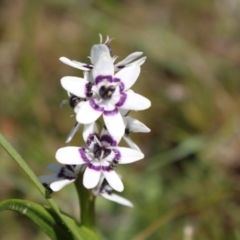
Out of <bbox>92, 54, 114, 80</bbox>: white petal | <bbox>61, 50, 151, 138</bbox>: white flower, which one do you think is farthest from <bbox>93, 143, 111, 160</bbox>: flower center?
<bbox>92, 54, 114, 80</bbox>: white petal

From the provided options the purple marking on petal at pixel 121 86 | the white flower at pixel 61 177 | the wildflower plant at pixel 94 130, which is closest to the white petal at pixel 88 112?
the wildflower plant at pixel 94 130

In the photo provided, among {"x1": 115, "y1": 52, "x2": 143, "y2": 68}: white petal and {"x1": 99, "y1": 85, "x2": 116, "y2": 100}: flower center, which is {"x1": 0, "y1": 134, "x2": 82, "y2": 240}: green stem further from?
{"x1": 115, "y1": 52, "x2": 143, "y2": 68}: white petal

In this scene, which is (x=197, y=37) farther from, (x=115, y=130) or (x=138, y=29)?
(x=115, y=130)

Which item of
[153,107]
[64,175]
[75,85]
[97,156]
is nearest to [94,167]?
[97,156]

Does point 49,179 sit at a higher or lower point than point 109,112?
lower

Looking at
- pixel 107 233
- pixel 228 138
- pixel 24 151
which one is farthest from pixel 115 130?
pixel 228 138

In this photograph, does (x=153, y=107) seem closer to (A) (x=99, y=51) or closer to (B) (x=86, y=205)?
(B) (x=86, y=205)
